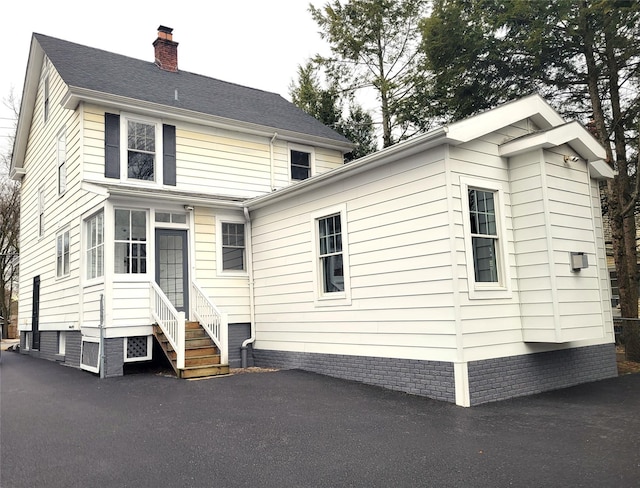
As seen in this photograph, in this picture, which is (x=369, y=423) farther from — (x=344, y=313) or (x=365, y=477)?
(x=344, y=313)

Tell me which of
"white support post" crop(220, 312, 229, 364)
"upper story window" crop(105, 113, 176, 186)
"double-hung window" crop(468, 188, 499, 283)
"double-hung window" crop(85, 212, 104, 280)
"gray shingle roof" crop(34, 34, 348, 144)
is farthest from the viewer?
"gray shingle roof" crop(34, 34, 348, 144)

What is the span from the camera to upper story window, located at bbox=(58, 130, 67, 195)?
12.4 metres

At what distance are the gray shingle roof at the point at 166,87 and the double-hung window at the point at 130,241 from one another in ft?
10.0

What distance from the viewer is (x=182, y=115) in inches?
478

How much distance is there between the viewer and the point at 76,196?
1152 cm

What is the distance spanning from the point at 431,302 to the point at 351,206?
2.33 meters

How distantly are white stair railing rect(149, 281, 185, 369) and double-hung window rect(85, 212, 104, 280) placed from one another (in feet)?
3.95

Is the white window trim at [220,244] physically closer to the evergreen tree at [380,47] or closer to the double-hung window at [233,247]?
the double-hung window at [233,247]

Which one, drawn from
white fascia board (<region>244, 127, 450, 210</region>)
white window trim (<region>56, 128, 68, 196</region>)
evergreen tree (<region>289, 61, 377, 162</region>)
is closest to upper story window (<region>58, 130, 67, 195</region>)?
white window trim (<region>56, 128, 68, 196</region>)

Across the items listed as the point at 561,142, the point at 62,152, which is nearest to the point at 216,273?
the point at 62,152

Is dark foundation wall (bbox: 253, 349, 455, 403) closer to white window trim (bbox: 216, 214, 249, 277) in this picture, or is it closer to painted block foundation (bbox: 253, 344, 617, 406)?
painted block foundation (bbox: 253, 344, 617, 406)

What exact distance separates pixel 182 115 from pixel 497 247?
26.3 ft

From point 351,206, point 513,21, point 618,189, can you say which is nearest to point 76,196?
point 351,206

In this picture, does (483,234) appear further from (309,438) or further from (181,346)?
(181,346)
